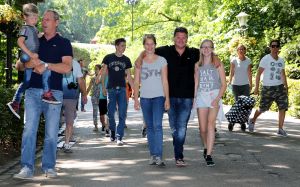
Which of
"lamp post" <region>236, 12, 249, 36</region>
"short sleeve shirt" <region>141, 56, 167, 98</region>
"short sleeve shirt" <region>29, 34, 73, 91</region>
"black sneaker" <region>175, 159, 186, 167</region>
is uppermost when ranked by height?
"lamp post" <region>236, 12, 249, 36</region>

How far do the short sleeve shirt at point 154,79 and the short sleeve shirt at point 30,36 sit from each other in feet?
6.03

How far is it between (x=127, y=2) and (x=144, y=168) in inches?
1256

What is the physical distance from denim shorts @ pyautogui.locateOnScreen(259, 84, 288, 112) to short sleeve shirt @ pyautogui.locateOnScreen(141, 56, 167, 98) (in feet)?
14.7

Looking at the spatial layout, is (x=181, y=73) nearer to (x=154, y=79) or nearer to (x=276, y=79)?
(x=154, y=79)

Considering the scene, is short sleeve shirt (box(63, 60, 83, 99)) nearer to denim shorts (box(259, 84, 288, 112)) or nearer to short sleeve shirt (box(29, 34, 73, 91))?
short sleeve shirt (box(29, 34, 73, 91))

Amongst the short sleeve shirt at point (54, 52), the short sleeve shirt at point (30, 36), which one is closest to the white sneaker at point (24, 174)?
the short sleeve shirt at point (54, 52)

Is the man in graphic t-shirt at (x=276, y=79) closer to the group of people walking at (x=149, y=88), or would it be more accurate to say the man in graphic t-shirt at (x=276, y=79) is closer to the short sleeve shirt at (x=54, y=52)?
the group of people walking at (x=149, y=88)

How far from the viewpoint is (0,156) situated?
8.16 metres

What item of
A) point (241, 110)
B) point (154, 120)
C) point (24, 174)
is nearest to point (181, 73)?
point (154, 120)

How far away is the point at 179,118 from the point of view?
7738 mm

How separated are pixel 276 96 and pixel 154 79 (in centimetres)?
456

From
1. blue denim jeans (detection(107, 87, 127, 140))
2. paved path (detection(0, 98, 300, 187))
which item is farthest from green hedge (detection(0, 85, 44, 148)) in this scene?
blue denim jeans (detection(107, 87, 127, 140))

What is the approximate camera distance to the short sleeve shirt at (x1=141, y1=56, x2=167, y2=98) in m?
7.71

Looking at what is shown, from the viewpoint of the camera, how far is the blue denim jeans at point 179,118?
7.70 m
